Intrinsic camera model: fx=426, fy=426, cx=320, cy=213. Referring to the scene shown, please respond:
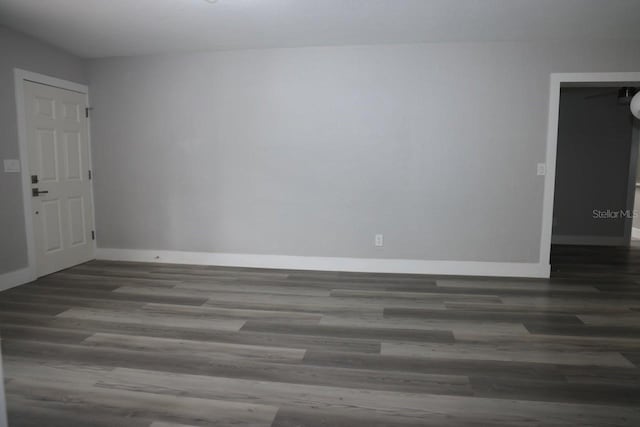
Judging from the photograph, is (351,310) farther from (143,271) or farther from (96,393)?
(143,271)

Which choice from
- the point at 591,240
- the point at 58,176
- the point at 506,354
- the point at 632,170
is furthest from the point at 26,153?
the point at 632,170

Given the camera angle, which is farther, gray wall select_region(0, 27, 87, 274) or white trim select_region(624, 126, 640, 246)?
white trim select_region(624, 126, 640, 246)

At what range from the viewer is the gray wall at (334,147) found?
4.48 m

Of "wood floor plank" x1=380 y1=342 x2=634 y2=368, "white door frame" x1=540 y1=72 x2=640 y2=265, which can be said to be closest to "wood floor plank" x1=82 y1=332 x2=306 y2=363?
"wood floor plank" x1=380 y1=342 x2=634 y2=368

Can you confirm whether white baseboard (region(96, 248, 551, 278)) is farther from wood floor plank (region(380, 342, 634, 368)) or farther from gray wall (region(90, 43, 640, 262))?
wood floor plank (region(380, 342, 634, 368))

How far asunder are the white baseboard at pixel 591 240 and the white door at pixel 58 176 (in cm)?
668

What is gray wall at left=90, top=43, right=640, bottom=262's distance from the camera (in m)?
4.48

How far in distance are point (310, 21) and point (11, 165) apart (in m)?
3.26

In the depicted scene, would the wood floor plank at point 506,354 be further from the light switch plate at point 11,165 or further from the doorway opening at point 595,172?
the light switch plate at point 11,165

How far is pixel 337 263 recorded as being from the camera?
487cm

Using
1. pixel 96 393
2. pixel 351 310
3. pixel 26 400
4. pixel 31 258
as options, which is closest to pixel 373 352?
pixel 351 310

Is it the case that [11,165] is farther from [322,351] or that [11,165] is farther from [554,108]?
[554,108]

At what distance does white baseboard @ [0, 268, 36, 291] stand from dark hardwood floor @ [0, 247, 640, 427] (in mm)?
106

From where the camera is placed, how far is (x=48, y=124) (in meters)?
4.65
